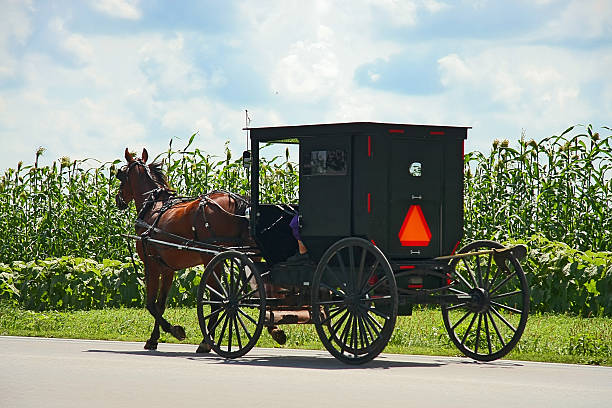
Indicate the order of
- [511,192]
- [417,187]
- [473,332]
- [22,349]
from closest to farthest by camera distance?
[417,187]
[473,332]
[22,349]
[511,192]

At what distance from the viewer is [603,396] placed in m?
8.52

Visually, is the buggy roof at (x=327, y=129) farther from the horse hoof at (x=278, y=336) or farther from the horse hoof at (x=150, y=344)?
the horse hoof at (x=150, y=344)

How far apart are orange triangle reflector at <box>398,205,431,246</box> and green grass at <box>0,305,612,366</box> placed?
5.44 feet

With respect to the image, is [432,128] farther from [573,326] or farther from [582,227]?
[582,227]

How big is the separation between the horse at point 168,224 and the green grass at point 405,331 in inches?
32.3

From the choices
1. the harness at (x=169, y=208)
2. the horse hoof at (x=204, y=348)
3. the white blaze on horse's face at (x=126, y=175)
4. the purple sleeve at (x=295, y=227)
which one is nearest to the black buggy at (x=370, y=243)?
the purple sleeve at (x=295, y=227)

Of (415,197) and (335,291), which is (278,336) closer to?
(335,291)

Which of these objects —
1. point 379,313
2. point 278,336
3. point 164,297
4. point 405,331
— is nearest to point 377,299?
point 379,313

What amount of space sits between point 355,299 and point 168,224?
160 inches

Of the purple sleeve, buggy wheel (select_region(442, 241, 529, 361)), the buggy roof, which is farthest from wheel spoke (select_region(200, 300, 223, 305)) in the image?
buggy wheel (select_region(442, 241, 529, 361))

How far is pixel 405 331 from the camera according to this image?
552 inches

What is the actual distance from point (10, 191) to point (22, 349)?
35.5 ft

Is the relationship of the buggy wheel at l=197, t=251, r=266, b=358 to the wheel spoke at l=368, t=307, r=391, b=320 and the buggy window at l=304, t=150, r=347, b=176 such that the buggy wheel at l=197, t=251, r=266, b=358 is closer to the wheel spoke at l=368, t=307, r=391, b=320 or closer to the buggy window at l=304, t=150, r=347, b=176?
the buggy window at l=304, t=150, r=347, b=176

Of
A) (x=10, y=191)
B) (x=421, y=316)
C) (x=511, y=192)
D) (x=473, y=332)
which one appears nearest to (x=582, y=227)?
(x=511, y=192)
